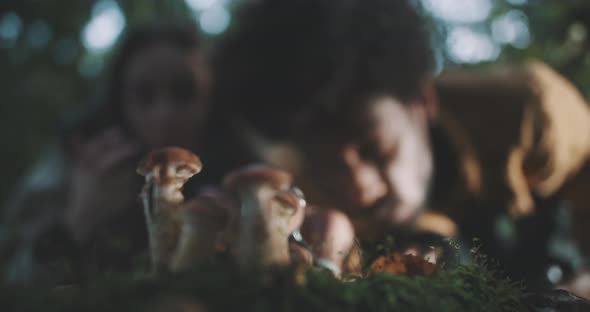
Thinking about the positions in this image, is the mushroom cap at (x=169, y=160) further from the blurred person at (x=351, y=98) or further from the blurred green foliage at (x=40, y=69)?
the blurred green foliage at (x=40, y=69)

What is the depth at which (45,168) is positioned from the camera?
3.41m

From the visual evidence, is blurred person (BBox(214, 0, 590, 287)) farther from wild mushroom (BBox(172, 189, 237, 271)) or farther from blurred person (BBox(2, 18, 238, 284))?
wild mushroom (BBox(172, 189, 237, 271))

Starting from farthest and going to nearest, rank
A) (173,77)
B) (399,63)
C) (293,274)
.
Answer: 1. (173,77)
2. (399,63)
3. (293,274)

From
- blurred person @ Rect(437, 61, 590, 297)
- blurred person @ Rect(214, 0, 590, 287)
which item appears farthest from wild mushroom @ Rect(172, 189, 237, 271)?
blurred person @ Rect(437, 61, 590, 297)

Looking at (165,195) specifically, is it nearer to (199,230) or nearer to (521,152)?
(199,230)

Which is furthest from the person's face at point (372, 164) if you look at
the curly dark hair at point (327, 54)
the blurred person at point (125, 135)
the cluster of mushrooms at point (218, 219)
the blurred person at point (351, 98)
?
the cluster of mushrooms at point (218, 219)

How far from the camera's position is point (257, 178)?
70 centimetres

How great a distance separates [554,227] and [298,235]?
315 cm

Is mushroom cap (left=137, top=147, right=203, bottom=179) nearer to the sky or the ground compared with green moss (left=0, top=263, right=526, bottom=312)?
nearer to the sky

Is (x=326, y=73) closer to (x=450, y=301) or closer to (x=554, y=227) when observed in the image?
(x=450, y=301)

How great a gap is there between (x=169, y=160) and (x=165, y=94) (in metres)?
1.66

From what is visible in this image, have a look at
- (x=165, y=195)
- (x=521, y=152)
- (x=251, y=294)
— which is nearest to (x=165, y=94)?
(x=165, y=195)

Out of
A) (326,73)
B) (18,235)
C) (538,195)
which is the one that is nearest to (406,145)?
(326,73)

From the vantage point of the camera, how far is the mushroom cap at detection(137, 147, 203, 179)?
2.48 ft
